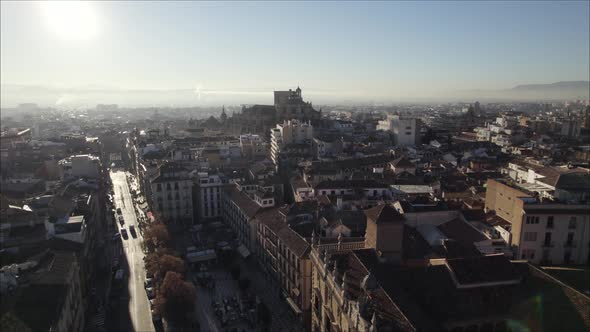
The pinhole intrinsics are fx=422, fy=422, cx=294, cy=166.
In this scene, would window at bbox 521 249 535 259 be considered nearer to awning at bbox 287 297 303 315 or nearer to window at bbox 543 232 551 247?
window at bbox 543 232 551 247

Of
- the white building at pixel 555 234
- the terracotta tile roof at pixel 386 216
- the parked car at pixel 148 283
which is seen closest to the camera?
the terracotta tile roof at pixel 386 216

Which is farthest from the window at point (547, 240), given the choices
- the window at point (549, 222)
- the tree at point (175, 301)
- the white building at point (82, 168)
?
the white building at point (82, 168)

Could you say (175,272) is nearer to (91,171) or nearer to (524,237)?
(524,237)

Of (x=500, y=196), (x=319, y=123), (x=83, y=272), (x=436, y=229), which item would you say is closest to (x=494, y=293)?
(x=436, y=229)

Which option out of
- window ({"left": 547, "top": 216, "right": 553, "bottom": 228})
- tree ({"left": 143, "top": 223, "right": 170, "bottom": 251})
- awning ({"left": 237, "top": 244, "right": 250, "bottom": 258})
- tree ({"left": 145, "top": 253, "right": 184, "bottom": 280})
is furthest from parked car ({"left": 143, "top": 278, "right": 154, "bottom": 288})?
window ({"left": 547, "top": 216, "right": 553, "bottom": 228})

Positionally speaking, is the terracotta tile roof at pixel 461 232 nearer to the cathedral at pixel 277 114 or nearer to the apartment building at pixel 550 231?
the apartment building at pixel 550 231

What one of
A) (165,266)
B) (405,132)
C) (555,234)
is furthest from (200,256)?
(405,132)
